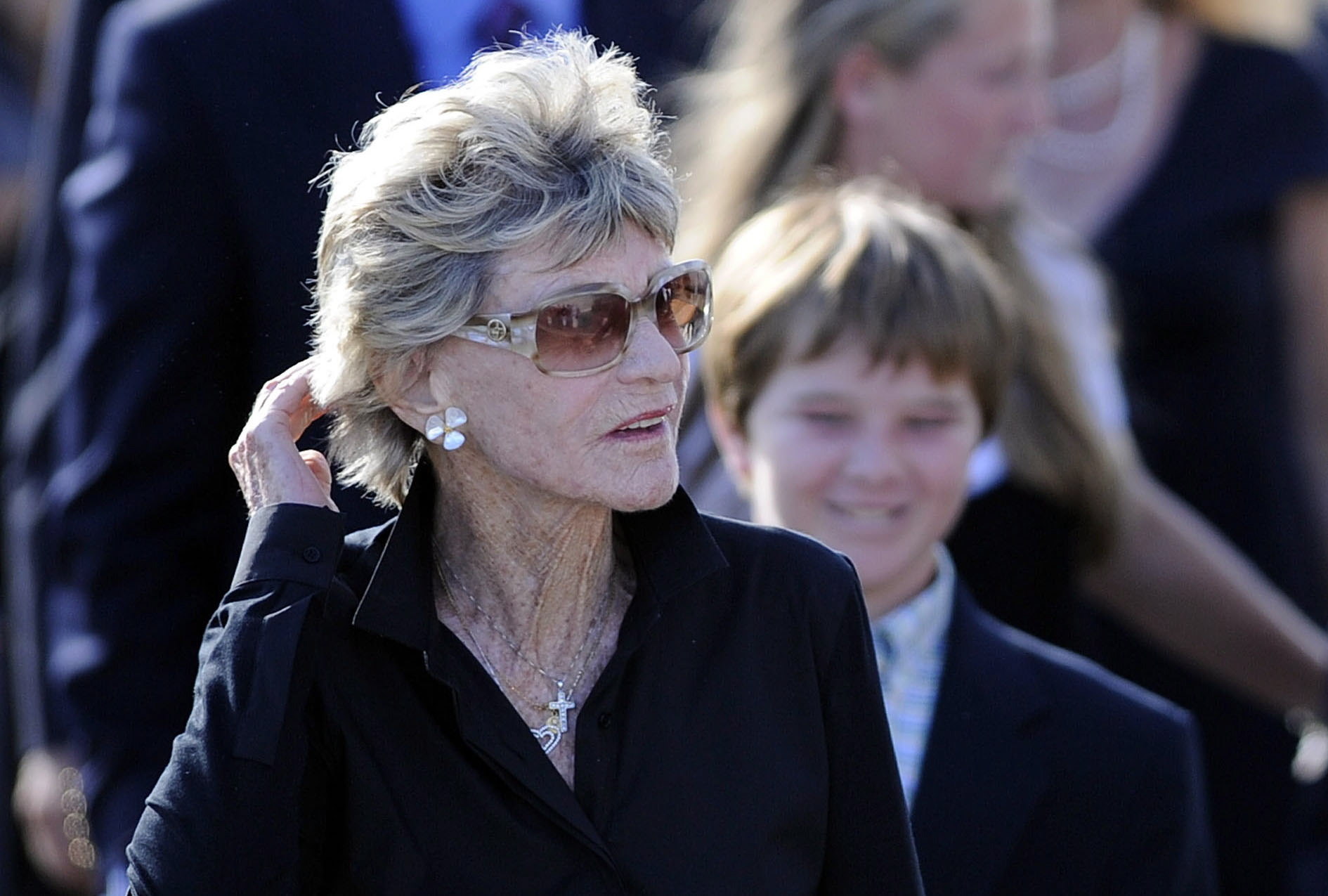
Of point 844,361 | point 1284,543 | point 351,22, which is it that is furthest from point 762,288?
point 1284,543

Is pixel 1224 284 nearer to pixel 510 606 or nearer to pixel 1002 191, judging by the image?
pixel 1002 191

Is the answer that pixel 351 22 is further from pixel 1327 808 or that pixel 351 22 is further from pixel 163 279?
pixel 1327 808

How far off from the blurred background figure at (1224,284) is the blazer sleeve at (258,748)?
2.62 meters

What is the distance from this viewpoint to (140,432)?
2781 millimetres

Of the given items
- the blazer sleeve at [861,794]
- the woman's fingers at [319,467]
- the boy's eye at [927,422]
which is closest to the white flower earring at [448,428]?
the woman's fingers at [319,467]

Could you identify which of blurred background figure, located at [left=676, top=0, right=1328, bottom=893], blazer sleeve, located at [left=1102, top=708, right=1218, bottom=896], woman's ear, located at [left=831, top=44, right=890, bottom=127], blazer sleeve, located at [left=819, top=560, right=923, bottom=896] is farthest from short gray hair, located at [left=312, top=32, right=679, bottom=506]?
woman's ear, located at [left=831, top=44, right=890, bottom=127]

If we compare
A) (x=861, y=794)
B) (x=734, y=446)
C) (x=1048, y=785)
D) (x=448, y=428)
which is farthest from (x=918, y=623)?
(x=448, y=428)

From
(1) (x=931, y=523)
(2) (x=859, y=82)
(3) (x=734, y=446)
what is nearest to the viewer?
(1) (x=931, y=523)

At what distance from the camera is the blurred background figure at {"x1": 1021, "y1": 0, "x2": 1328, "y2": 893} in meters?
4.29

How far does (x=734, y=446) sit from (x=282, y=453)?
1.15 meters

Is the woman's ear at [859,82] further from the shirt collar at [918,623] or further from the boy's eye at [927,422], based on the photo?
the shirt collar at [918,623]

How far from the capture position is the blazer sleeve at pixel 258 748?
6.00 ft

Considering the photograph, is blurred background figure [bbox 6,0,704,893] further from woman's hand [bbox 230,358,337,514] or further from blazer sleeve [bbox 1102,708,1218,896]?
blazer sleeve [bbox 1102,708,1218,896]

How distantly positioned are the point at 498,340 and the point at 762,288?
1069 millimetres
